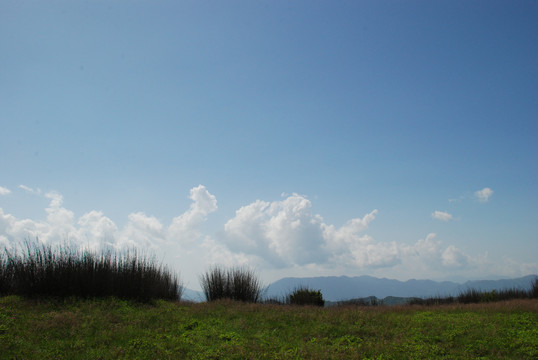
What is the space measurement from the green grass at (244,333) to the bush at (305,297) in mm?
6755

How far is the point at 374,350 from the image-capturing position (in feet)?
33.5

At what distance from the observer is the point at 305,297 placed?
2214 centimetres

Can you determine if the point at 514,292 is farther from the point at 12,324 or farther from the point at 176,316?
the point at 12,324

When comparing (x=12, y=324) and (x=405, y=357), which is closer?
(x=405, y=357)

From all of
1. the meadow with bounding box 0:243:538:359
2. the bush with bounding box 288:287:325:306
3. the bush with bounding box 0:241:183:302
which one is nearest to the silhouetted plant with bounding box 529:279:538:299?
the meadow with bounding box 0:243:538:359

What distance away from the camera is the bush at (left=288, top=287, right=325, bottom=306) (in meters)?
21.9

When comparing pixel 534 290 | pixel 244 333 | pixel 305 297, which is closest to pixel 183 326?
pixel 244 333

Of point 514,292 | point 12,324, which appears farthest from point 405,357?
point 514,292

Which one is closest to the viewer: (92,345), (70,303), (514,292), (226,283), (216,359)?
(216,359)

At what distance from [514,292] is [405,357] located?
21289mm

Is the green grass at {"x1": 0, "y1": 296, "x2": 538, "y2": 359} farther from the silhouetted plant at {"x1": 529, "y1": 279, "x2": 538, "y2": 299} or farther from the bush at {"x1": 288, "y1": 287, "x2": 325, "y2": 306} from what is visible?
the silhouetted plant at {"x1": 529, "y1": 279, "x2": 538, "y2": 299}

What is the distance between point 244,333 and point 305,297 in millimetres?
10723

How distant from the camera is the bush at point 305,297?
21895mm

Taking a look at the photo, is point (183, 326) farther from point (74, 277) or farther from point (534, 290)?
point (534, 290)
